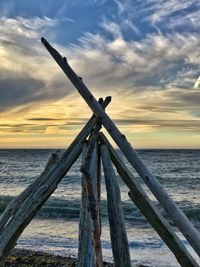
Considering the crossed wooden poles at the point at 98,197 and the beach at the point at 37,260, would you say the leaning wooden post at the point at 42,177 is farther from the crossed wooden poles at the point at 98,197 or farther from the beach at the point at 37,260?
the beach at the point at 37,260

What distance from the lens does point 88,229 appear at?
18.6 feet

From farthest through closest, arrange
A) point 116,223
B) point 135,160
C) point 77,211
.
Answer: point 77,211, point 135,160, point 116,223

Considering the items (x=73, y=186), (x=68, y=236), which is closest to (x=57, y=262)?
(x=68, y=236)

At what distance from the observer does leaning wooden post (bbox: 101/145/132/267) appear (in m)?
6.01

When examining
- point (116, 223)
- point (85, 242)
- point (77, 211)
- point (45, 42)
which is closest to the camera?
point (85, 242)

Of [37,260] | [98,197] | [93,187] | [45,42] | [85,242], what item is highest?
[45,42]

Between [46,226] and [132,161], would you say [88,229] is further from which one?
[46,226]

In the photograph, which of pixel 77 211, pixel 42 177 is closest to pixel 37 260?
pixel 42 177

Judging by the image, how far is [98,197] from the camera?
21.1 ft

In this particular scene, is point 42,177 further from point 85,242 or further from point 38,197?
point 85,242

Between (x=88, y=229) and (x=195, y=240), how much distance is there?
4.77 ft

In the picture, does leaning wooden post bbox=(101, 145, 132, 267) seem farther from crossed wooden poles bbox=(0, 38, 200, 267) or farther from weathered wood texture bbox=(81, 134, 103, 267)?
weathered wood texture bbox=(81, 134, 103, 267)

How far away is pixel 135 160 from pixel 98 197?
2.54 ft

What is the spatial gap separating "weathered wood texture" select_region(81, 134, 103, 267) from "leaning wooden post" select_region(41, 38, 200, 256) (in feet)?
1.14
